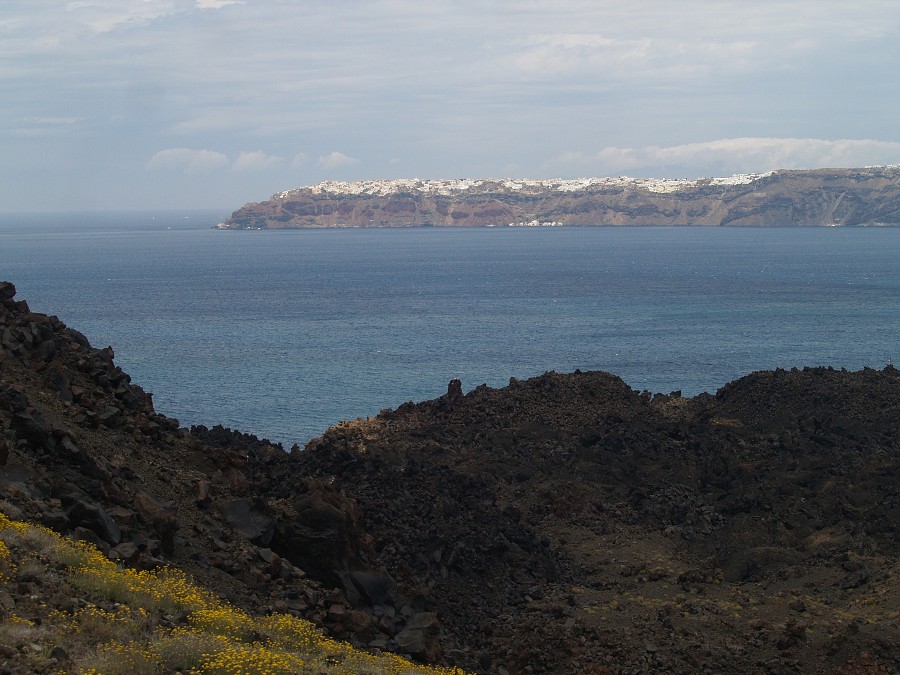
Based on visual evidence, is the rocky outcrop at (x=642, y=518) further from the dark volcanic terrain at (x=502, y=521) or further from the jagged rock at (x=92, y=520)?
the jagged rock at (x=92, y=520)

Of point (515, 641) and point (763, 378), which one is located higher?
point (763, 378)

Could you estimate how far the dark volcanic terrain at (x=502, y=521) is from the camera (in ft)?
52.5

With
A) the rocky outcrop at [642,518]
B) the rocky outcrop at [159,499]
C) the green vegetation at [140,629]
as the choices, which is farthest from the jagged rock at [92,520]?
the rocky outcrop at [642,518]

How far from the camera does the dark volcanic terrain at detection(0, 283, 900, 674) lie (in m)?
16.0

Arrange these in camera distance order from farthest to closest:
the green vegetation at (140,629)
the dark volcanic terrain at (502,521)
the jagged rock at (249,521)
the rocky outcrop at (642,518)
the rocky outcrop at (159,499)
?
1. the rocky outcrop at (642,518)
2. the jagged rock at (249,521)
3. the dark volcanic terrain at (502,521)
4. the rocky outcrop at (159,499)
5. the green vegetation at (140,629)

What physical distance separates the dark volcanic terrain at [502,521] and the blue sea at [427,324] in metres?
16.3

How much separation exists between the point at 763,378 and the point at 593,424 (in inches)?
339

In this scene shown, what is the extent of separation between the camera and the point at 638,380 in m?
58.0

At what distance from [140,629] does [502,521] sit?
14920 millimetres

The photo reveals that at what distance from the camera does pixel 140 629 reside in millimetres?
11266

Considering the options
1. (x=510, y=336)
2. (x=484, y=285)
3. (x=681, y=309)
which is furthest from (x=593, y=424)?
(x=484, y=285)

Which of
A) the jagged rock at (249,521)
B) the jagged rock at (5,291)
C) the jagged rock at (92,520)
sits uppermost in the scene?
the jagged rock at (5,291)

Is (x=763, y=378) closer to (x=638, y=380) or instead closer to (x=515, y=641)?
(x=638, y=380)

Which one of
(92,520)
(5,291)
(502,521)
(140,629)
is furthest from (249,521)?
(502,521)
